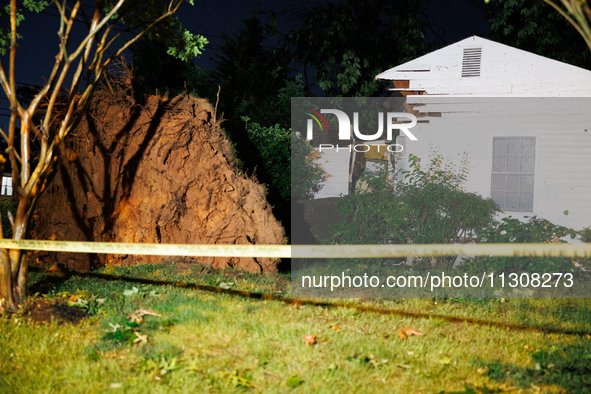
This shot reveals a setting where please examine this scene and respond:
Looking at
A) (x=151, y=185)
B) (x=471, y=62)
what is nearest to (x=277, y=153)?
(x=151, y=185)

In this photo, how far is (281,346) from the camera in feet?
13.5

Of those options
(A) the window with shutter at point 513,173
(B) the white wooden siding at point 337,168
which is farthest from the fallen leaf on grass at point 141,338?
(B) the white wooden siding at point 337,168

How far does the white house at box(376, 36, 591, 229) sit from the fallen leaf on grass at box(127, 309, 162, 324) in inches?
299

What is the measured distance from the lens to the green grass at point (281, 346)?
3439 millimetres

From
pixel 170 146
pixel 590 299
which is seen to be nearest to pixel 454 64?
pixel 590 299

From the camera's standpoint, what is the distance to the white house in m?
9.36

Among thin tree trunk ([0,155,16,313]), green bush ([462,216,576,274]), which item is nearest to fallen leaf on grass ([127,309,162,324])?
thin tree trunk ([0,155,16,313])

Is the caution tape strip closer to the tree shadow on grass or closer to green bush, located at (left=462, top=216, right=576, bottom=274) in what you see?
the tree shadow on grass

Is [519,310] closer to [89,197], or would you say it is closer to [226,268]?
[226,268]

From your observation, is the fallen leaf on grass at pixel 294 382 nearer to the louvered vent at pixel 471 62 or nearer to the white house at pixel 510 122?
the white house at pixel 510 122

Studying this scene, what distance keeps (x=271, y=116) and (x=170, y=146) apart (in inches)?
325

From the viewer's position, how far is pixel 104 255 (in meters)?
7.76

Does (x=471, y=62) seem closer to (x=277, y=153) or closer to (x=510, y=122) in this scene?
(x=510, y=122)

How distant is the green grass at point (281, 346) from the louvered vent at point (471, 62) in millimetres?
5980
